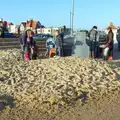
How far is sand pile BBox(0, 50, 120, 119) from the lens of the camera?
7.04m

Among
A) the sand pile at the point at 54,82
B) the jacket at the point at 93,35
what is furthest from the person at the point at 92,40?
the sand pile at the point at 54,82

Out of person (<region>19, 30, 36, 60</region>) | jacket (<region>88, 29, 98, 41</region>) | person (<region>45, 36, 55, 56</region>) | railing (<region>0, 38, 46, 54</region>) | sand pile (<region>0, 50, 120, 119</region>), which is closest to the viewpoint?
sand pile (<region>0, 50, 120, 119</region>)

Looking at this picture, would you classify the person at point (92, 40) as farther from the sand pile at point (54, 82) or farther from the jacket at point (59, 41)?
the sand pile at point (54, 82)

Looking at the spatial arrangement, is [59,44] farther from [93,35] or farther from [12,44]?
[12,44]

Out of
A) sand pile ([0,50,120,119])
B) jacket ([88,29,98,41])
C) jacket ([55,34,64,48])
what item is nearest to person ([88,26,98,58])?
jacket ([88,29,98,41])

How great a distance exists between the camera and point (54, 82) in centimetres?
799

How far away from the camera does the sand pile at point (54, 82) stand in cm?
704

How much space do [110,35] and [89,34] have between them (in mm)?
1070

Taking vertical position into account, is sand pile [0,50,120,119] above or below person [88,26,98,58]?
below

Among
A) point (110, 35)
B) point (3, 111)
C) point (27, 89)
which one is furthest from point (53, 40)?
point (3, 111)

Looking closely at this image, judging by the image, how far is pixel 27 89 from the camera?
24.7 ft

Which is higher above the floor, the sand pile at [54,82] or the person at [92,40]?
the person at [92,40]

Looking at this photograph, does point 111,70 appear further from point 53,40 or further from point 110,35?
point 53,40

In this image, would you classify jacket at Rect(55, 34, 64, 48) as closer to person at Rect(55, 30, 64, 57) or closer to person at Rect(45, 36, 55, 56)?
person at Rect(55, 30, 64, 57)
